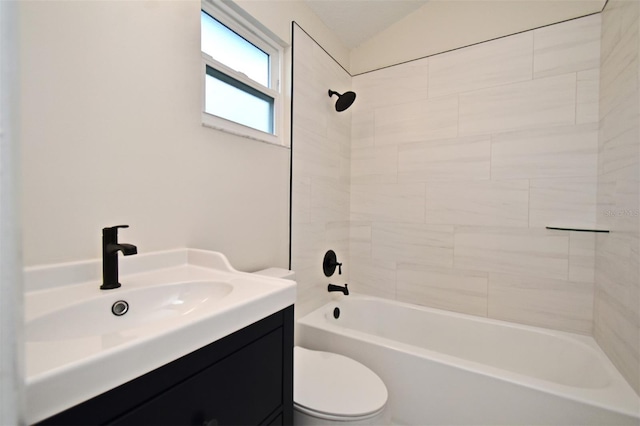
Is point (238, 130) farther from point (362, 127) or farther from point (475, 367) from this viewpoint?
point (475, 367)

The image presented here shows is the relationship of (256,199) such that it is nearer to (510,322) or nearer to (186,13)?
(186,13)

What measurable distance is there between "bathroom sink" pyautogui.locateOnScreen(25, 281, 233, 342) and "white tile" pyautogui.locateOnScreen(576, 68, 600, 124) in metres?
2.11

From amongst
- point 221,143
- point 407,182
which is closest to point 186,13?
point 221,143

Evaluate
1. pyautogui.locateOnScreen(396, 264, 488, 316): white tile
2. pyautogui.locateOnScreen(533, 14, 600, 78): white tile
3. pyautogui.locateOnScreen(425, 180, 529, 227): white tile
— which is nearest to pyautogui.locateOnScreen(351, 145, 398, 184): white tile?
pyautogui.locateOnScreen(425, 180, 529, 227): white tile

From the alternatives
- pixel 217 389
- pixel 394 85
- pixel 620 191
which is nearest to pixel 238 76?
pixel 394 85

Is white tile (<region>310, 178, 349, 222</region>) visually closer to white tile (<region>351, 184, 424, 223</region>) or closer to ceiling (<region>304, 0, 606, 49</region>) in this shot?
white tile (<region>351, 184, 424, 223</region>)

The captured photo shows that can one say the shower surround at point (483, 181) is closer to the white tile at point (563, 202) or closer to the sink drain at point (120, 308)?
the white tile at point (563, 202)

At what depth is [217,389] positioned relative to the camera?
65cm

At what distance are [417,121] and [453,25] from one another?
67 centimetres

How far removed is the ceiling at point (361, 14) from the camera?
6.48 ft

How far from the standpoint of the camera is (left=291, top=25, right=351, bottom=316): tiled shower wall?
1.85 m

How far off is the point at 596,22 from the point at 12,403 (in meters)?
2.60

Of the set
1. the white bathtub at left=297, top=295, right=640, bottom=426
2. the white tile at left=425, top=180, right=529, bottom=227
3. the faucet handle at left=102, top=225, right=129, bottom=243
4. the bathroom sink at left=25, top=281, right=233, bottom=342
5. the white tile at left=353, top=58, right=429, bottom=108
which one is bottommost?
the white bathtub at left=297, top=295, right=640, bottom=426

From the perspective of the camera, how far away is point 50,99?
0.84 m
